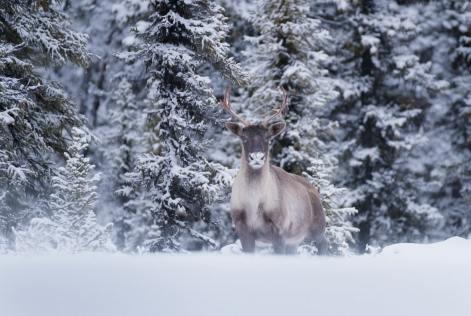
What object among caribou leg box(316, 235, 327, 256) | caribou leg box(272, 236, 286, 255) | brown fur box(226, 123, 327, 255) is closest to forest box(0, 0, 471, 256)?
caribou leg box(316, 235, 327, 256)

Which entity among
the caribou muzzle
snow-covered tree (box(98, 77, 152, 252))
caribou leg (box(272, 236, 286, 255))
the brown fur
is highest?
the caribou muzzle

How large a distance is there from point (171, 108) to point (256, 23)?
6.09 meters

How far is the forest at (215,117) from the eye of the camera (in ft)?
38.2

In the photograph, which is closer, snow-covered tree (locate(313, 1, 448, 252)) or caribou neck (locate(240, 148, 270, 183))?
caribou neck (locate(240, 148, 270, 183))

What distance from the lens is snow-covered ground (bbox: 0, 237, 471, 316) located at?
3051 millimetres

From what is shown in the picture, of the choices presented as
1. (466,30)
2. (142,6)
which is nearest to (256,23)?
(142,6)

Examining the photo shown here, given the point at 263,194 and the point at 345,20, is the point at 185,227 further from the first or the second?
the point at 345,20

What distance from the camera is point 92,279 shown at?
331 centimetres

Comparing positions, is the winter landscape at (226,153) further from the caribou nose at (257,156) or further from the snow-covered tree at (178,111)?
the caribou nose at (257,156)

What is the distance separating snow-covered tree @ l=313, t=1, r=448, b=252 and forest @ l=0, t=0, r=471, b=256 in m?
0.07

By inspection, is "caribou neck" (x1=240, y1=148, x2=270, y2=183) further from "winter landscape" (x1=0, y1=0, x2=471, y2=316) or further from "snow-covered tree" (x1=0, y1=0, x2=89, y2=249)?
"snow-covered tree" (x1=0, y1=0, x2=89, y2=249)

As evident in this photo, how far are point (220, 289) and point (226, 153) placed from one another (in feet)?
68.2

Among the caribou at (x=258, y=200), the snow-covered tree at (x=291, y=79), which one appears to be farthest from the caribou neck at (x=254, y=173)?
the snow-covered tree at (x=291, y=79)

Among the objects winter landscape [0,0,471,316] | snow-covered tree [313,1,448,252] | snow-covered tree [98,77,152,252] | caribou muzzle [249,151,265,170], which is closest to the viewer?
winter landscape [0,0,471,316]
